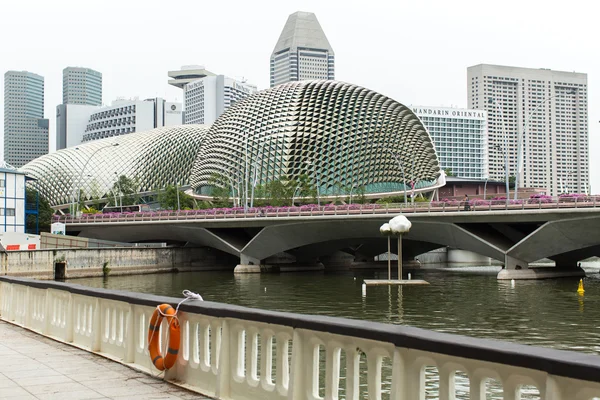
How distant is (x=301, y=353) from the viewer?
7660 mm

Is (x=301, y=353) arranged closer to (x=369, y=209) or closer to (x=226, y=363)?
(x=226, y=363)

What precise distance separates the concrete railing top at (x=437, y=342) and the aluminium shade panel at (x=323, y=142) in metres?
110

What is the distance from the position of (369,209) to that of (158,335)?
183ft

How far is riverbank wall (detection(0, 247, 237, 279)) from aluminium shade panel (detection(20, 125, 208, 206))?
235 ft

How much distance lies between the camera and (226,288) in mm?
52531

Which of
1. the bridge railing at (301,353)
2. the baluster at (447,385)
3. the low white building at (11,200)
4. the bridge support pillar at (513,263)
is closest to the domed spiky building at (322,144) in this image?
the low white building at (11,200)

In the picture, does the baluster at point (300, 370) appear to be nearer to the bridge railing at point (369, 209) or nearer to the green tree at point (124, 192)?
the bridge railing at point (369, 209)

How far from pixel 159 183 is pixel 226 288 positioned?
11282cm

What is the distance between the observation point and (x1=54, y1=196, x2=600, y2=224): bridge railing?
53.7 metres

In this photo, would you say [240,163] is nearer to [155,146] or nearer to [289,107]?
[289,107]

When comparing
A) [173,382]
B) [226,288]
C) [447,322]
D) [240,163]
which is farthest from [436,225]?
[240,163]

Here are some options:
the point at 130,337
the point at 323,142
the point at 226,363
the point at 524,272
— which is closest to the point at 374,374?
the point at 226,363

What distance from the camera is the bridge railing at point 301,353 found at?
5238 mm

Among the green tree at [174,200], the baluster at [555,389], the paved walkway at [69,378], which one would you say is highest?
the green tree at [174,200]
